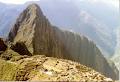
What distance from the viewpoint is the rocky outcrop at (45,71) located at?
4058 mm

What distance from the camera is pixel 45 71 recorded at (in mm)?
4258

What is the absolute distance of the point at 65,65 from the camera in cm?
444

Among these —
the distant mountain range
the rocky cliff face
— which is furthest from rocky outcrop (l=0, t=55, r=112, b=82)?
the rocky cliff face

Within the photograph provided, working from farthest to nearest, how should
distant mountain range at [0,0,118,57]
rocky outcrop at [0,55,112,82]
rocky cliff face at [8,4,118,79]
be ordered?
rocky cliff face at [8,4,118,79] → distant mountain range at [0,0,118,57] → rocky outcrop at [0,55,112,82]

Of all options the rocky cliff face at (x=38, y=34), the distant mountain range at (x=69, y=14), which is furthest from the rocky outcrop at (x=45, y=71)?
the rocky cliff face at (x=38, y=34)

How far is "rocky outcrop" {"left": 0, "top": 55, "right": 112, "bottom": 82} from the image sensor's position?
4058 mm

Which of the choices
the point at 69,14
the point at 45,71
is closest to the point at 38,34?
the point at 69,14

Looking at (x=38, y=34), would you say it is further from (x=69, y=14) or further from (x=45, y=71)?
(x=45, y=71)

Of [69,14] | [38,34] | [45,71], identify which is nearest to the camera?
[45,71]

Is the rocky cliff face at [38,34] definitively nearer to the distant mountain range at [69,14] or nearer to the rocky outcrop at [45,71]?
the distant mountain range at [69,14]

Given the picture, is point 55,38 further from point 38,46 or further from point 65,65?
point 65,65

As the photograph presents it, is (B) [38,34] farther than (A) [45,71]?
Yes

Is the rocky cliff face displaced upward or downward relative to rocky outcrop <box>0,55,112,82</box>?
downward

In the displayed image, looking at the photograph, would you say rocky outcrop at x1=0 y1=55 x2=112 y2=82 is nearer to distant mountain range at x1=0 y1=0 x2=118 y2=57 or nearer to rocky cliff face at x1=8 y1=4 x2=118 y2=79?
distant mountain range at x1=0 y1=0 x2=118 y2=57
